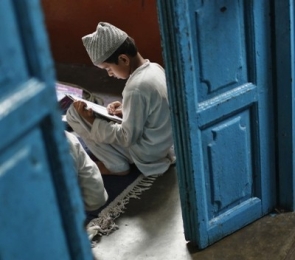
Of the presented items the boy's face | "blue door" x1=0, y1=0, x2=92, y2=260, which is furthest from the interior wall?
"blue door" x1=0, y1=0, x2=92, y2=260

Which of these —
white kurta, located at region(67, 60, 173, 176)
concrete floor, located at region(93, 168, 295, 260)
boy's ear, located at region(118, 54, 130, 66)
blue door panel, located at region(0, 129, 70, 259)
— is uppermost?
blue door panel, located at region(0, 129, 70, 259)

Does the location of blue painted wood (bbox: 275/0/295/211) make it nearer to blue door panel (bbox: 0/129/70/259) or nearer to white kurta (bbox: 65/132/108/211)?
white kurta (bbox: 65/132/108/211)

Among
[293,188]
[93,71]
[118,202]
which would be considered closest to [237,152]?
[293,188]

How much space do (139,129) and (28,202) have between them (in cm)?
226

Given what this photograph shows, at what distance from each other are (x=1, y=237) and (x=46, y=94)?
0.36 meters

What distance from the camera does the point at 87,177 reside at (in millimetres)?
3217

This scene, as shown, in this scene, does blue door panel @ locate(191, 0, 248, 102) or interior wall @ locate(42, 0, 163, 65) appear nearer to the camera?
blue door panel @ locate(191, 0, 248, 102)

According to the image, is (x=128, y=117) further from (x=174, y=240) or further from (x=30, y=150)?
(x=30, y=150)

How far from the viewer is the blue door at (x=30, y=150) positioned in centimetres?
142

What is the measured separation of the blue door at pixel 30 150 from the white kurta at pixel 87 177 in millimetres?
1480

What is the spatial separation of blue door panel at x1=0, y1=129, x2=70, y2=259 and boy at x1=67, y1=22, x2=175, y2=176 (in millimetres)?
2080

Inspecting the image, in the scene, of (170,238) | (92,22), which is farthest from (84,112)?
(92,22)

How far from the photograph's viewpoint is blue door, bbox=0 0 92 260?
1.42 metres

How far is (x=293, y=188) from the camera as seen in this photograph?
3371 mm
